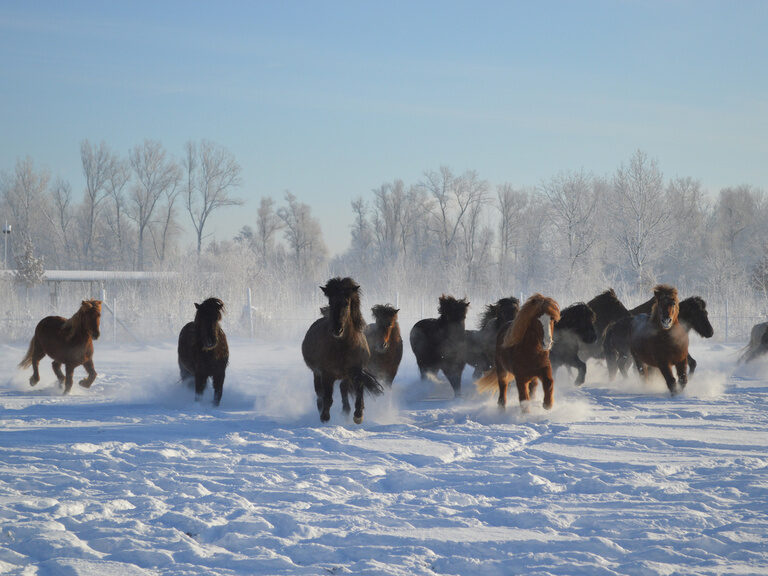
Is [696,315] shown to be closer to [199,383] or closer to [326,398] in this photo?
[326,398]

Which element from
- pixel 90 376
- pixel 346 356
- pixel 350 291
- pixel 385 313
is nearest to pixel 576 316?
pixel 385 313

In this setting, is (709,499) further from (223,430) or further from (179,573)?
(223,430)

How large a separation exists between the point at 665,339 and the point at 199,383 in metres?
6.42

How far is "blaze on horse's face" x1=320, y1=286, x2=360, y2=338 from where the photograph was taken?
7196mm

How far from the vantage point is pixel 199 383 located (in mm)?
9539

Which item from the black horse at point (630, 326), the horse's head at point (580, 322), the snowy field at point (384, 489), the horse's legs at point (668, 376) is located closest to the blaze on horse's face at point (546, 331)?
the snowy field at point (384, 489)

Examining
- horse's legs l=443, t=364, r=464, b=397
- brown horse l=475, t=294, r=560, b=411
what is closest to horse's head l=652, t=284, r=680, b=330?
brown horse l=475, t=294, r=560, b=411

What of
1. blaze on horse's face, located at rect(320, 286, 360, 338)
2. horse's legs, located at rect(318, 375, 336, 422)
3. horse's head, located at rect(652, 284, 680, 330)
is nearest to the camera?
blaze on horse's face, located at rect(320, 286, 360, 338)

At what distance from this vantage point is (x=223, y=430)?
297 inches

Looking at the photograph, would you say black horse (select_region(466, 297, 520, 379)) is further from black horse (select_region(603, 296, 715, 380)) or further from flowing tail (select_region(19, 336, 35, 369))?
flowing tail (select_region(19, 336, 35, 369))

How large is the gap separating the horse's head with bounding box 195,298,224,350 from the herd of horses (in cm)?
1

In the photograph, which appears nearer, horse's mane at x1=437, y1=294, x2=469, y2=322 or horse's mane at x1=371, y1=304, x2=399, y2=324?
horse's mane at x1=371, y1=304, x2=399, y2=324

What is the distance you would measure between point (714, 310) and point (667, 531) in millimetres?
22169

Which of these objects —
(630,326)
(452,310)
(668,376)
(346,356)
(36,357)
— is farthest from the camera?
(36,357)
